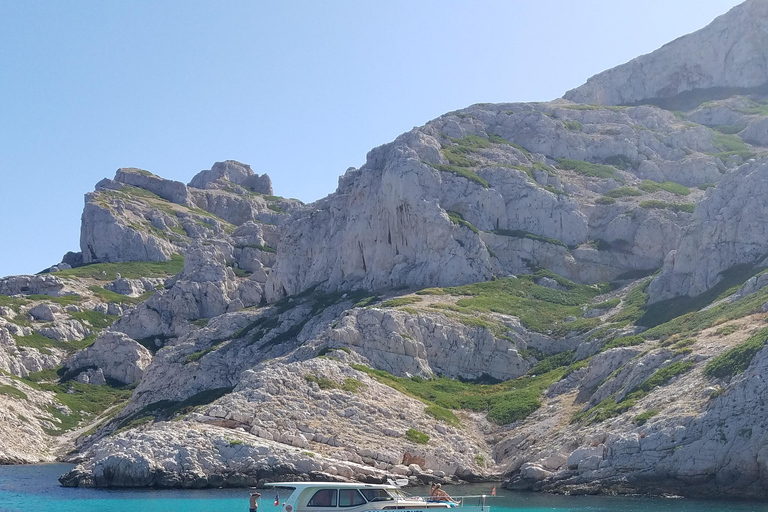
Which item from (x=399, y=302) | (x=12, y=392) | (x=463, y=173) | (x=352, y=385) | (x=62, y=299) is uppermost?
(x=463, y=173)

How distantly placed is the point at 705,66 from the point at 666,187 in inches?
2012

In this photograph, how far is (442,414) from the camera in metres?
75.0

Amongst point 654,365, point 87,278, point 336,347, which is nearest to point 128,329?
point 87,278

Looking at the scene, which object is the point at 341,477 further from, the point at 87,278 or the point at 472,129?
the point at 87,278

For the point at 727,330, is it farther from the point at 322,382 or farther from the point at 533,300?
the point at 533,300

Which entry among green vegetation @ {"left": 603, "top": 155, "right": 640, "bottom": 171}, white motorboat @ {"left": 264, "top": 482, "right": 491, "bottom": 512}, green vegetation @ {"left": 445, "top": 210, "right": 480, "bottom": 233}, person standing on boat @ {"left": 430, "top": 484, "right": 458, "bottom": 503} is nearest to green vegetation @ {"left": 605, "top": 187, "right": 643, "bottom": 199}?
green vegetation @ {"left": 603, "top": 155, "right": 640, "bottom": 171}

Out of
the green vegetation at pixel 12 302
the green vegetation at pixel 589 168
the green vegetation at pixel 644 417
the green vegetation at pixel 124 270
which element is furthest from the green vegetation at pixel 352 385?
the green vegetation at pixel 124 270

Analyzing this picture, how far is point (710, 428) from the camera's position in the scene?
5412 centimetres

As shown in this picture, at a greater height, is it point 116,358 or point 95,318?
point 95,318

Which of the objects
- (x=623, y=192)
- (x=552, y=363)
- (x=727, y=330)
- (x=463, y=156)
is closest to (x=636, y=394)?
(x=727, y=330)

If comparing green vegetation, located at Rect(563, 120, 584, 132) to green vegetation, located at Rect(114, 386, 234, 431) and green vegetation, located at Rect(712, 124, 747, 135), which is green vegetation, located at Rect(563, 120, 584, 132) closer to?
green vegetation, located at Rect(712, 124, 747, 135)

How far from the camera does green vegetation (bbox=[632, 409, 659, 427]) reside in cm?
5875

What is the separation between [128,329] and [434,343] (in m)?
68.8

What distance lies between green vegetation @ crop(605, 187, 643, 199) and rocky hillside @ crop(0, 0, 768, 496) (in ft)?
1.29
